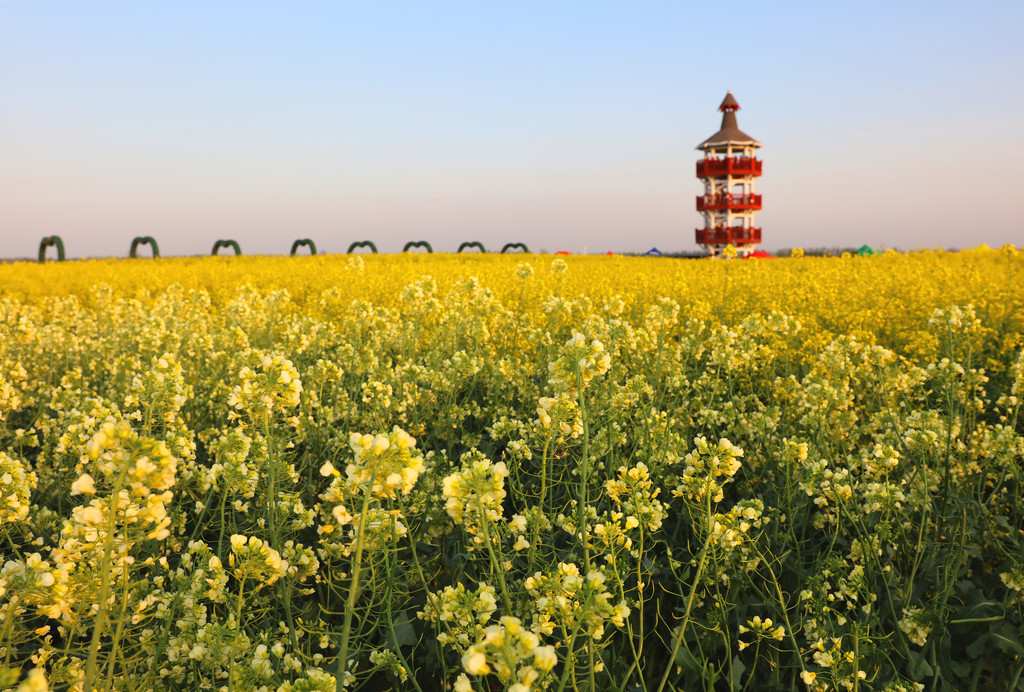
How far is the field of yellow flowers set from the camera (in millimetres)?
1576

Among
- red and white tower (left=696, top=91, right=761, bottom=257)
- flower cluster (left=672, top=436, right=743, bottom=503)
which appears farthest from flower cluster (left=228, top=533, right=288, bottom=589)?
red and white tower (left=696, top=91, right=761, bottom=257)

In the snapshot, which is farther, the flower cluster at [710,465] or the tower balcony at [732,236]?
the tower balcony at [732,236]

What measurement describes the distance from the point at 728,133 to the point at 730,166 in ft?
8.97

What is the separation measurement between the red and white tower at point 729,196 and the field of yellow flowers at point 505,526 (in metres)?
29.4

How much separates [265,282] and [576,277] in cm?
608

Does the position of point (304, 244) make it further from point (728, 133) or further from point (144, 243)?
point (728, 133)

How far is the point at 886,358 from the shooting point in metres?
3.37

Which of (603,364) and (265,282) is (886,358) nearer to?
(603,364)

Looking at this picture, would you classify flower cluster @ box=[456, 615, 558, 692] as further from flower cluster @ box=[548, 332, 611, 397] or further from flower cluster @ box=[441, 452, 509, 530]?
flower cluster @ box=[548, 332, 611, 397]

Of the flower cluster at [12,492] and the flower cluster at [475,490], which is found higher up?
the flower cluster at [475,490]

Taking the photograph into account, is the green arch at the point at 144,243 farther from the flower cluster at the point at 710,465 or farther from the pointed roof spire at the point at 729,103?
the pointed roof spire at the point at 729,103

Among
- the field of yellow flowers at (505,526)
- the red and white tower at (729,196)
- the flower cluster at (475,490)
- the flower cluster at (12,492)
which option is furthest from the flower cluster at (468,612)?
the red and white tower at (729,196)

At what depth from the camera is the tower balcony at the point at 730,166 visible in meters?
33.2

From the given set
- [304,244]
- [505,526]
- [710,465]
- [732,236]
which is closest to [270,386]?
[505,526]
